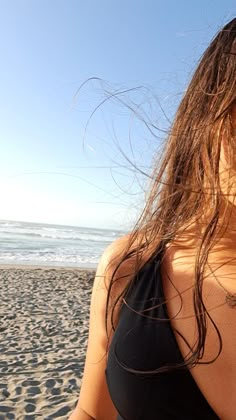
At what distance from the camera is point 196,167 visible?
1.21 metres

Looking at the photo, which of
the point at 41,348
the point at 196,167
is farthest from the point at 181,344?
the point at 41,348

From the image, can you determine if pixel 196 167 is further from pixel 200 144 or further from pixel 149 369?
pixel 149 369

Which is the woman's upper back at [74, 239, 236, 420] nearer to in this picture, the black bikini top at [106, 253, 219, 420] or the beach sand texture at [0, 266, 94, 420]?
the black bikini top at [106, 253, 219, 420]

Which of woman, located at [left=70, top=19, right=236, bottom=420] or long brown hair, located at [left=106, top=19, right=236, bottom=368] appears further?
long brown hair, located at [left=106, top=19, right=236, bottom=368]

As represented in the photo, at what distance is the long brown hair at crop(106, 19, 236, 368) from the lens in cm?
112

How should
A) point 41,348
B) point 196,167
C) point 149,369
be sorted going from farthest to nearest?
1. point 41,348
2. point 196,167
3. point 149,369

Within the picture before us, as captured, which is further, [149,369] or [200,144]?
[200,144]

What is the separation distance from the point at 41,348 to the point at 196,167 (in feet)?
18.5

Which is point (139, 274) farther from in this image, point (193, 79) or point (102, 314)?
→ point (193, 79)

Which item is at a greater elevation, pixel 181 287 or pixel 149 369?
pixel 181 287

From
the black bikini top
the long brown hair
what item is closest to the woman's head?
the long brown hair

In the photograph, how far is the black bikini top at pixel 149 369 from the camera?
35.8 inches

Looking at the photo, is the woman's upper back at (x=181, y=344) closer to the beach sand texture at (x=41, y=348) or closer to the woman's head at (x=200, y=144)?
the woman's head at (x=200, y=144)

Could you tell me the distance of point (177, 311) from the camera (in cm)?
104
